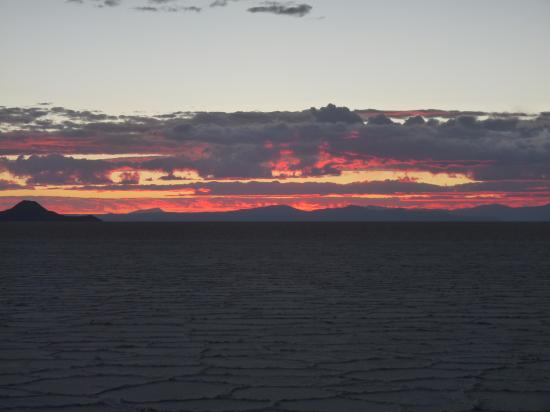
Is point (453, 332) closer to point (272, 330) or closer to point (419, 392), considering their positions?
point (272, 330)

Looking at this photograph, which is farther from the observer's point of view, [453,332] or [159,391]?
[453,332]

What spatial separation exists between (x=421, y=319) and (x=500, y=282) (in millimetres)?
10874

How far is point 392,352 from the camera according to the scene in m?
11.6

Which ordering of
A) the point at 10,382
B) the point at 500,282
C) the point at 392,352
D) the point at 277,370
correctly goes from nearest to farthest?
the point at 10,382, the point at 277,370, the point at 392,352, the point at 500,282

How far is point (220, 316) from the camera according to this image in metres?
16.0

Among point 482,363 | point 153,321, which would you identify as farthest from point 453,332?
point 153,321

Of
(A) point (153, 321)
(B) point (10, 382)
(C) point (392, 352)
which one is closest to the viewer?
(B) point (10, 382)

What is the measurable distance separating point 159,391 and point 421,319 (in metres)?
7.94

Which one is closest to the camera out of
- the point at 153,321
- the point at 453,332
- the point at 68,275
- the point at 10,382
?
the point at 10,382

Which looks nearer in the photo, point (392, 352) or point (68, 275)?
point (392, 352)

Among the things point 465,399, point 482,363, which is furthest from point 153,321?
point 465,399

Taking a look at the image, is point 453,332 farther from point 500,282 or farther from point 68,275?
point 68,275

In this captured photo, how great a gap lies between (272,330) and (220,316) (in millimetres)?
2409

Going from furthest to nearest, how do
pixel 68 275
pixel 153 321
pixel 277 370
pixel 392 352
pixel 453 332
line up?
pixel 68 275 < pixel 153 321 < pixel 453 332 < pixel 392 352 < pixel 277 370
